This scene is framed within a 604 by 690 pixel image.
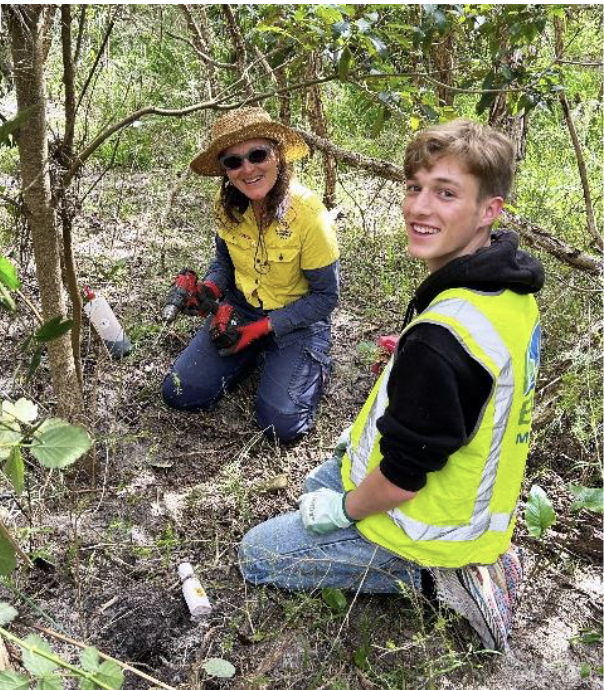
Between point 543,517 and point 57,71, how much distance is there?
3.82m

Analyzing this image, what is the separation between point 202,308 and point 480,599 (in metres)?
1.74

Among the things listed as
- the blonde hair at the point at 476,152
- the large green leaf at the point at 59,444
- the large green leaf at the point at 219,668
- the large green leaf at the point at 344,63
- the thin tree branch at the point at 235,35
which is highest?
the thin tree branch at the point at 235,35

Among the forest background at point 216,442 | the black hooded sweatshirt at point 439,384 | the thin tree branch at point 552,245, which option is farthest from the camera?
the thin tree branch at point 552,245

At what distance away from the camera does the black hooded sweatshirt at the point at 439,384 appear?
1.45 m

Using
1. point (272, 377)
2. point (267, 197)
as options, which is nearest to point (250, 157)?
point (267, 197)

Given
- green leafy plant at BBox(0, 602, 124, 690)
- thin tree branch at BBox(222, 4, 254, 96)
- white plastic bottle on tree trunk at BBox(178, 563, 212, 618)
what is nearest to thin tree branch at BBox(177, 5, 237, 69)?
thin tree branch at BBox(222, 4, 254, 96)

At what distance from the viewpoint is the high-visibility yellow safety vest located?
148 centimetres

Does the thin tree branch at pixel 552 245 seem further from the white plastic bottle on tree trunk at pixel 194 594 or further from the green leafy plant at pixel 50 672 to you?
the green leafy plant at pixel 50 672

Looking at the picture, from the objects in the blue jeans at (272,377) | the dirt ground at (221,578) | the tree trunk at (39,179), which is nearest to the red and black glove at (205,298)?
the blue jeans at (272,377)

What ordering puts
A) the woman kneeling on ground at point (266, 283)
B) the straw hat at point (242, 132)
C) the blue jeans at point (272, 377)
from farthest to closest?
the blue jeans at point (272, 377)
the woman kneeling on ground at point (266, 283)
the straw hat at point (242, 132)

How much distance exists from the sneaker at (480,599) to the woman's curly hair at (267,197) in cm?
156

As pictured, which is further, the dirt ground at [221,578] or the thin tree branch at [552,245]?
the thin tree branch at [552,245]

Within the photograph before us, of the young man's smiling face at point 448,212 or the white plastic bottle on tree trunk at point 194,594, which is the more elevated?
the young man's smiling face at point 448,212

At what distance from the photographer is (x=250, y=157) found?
100 inches
